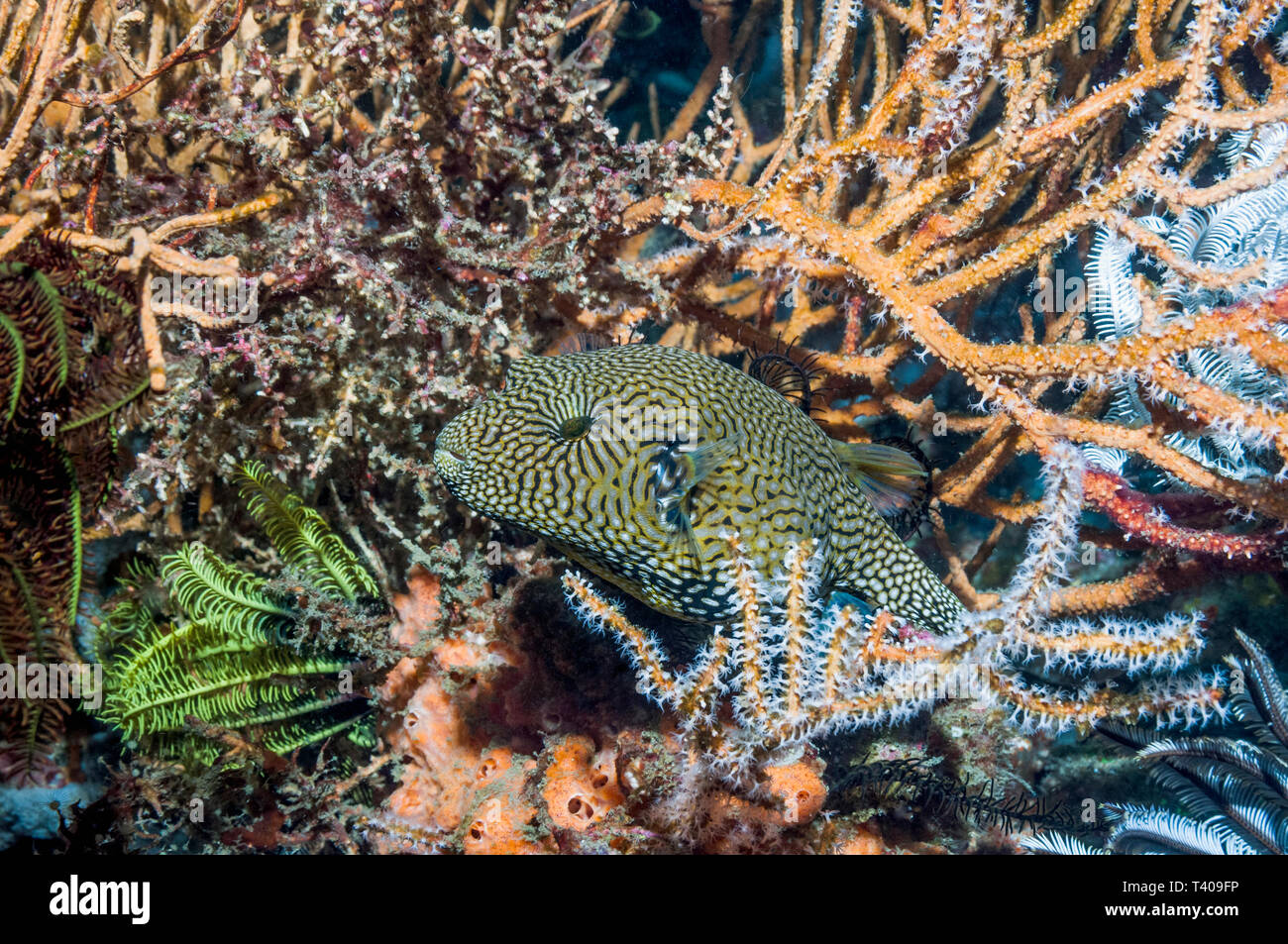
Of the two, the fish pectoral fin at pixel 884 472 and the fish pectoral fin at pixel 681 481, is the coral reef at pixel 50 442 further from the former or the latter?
the fish pectoral fin at pixel 884 472

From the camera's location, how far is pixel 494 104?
8.92 feet

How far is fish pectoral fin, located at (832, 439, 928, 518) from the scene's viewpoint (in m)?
2.62

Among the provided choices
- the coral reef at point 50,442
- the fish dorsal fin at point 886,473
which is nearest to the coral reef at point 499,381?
the coral reef at point 50,442

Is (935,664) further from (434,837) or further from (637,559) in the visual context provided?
(434,837)

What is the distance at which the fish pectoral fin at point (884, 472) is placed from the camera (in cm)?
262

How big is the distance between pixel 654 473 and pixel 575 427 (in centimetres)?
33

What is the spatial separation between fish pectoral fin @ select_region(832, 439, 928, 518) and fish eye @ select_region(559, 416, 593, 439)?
3.55 feet

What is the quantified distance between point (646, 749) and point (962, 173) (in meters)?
2.57

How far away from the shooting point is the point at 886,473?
265cm

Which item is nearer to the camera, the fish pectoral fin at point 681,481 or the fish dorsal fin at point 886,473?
the fish pectoral fin at point 681,481

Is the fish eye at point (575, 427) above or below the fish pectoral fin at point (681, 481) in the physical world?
above

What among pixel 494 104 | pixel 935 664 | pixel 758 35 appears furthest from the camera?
pixel 758 35
